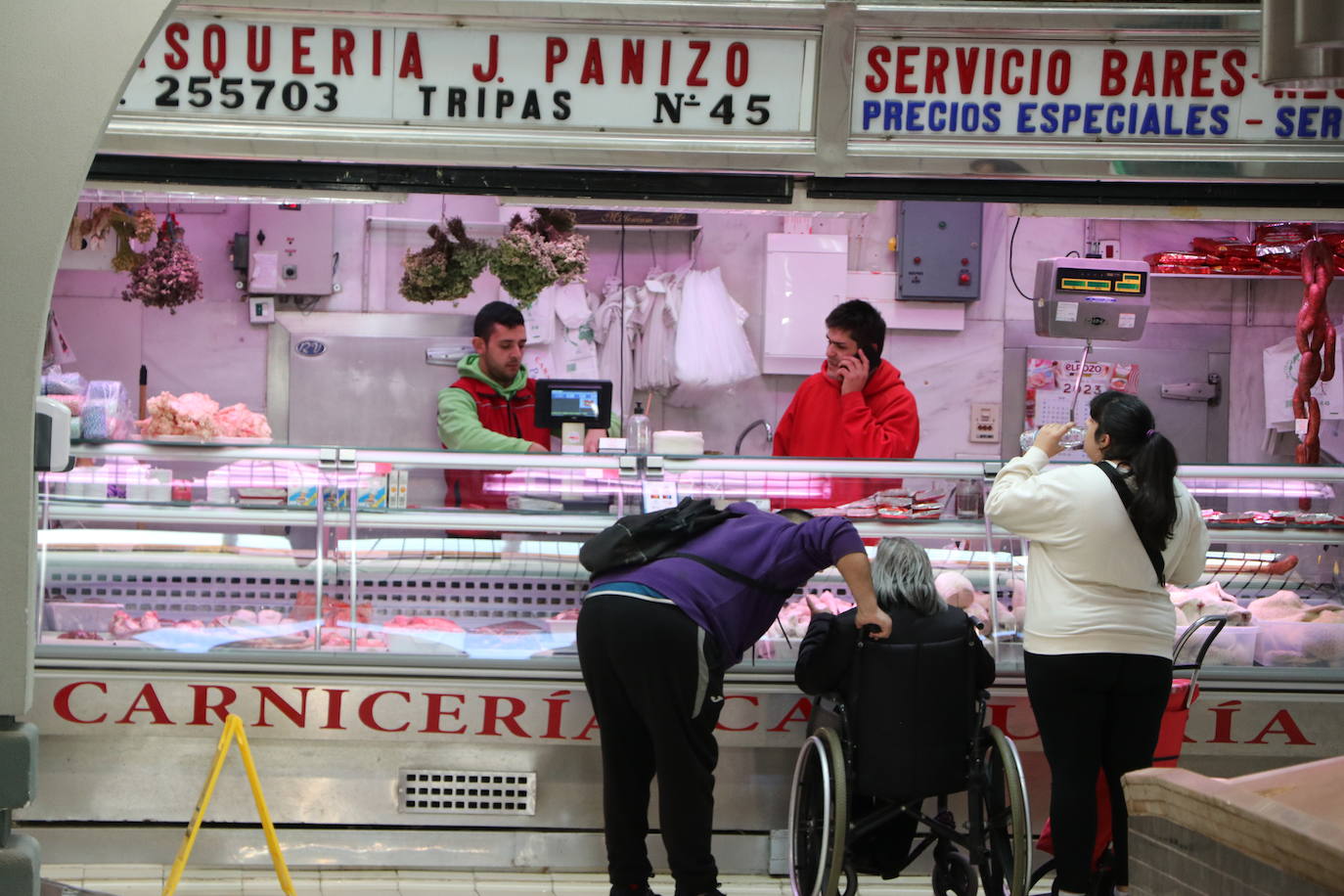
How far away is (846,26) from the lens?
14.3ft

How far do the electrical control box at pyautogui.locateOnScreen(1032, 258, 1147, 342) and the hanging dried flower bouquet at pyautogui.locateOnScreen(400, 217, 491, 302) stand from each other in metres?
2.57

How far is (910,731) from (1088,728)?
1.82 feet

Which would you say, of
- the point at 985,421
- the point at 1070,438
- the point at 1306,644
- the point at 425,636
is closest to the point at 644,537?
the point at 425,636

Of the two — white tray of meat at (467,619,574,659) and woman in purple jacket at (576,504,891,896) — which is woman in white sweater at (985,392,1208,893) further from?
white tray of meat at (467,619,574,659)

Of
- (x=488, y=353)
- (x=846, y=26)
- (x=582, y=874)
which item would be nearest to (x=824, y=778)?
(x=582, y=874)

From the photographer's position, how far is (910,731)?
4277 millimetres

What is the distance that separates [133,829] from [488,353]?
2.45 m

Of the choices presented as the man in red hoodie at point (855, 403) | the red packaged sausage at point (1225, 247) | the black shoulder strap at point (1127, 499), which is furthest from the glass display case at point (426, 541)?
the red packaged sausage at point (1225, 247)

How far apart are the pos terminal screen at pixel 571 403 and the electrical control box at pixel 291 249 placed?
9.67ft

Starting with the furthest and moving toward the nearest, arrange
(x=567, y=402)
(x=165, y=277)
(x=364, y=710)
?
(x=165, y=277)
(x=567, y=402)
(x=364, y=710)

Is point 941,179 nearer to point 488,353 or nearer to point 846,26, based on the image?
point 846,26

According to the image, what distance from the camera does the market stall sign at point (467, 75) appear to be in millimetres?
4379

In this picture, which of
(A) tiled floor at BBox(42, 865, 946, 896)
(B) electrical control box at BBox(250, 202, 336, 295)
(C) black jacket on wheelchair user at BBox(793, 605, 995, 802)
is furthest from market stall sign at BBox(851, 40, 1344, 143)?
(B) electrical control box at BBox(250, 202, 336, 295)

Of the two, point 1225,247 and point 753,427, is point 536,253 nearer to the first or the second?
point 753,427
